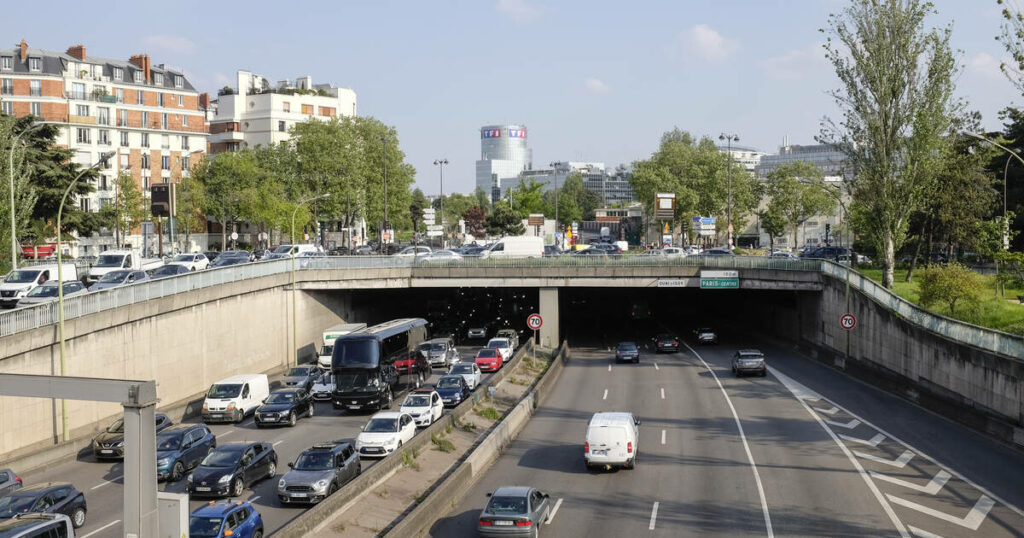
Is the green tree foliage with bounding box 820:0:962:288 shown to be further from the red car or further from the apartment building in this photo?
the apartment building

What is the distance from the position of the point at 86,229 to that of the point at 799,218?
99081 millimetres

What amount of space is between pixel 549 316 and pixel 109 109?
66.0 meters

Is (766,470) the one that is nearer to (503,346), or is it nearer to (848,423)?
(848,423)

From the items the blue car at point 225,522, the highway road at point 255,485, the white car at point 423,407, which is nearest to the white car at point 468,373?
the highway road at point 255,485

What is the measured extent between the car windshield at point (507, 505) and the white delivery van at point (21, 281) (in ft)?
110

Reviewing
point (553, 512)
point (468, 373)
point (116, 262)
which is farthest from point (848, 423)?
point (116, 262)

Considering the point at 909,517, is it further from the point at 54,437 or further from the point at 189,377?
the point at 189,377

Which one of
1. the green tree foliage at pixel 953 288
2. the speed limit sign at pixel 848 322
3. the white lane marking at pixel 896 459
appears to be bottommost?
the white lane marking at pixel 896 459

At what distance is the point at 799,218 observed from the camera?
132750 mm

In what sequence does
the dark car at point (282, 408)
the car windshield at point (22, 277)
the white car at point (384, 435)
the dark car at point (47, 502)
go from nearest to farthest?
the dark car at point (47, 502), the white car at point (384, 435), the dark car at point (282, 408), the car windshield at point (22, 277)

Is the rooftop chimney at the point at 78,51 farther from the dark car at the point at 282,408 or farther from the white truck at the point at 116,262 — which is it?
the dark car at the point at 282,408

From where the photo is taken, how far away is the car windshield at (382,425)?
109ft

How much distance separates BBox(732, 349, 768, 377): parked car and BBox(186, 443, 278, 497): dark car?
29.7 meters

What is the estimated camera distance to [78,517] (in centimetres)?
2406
